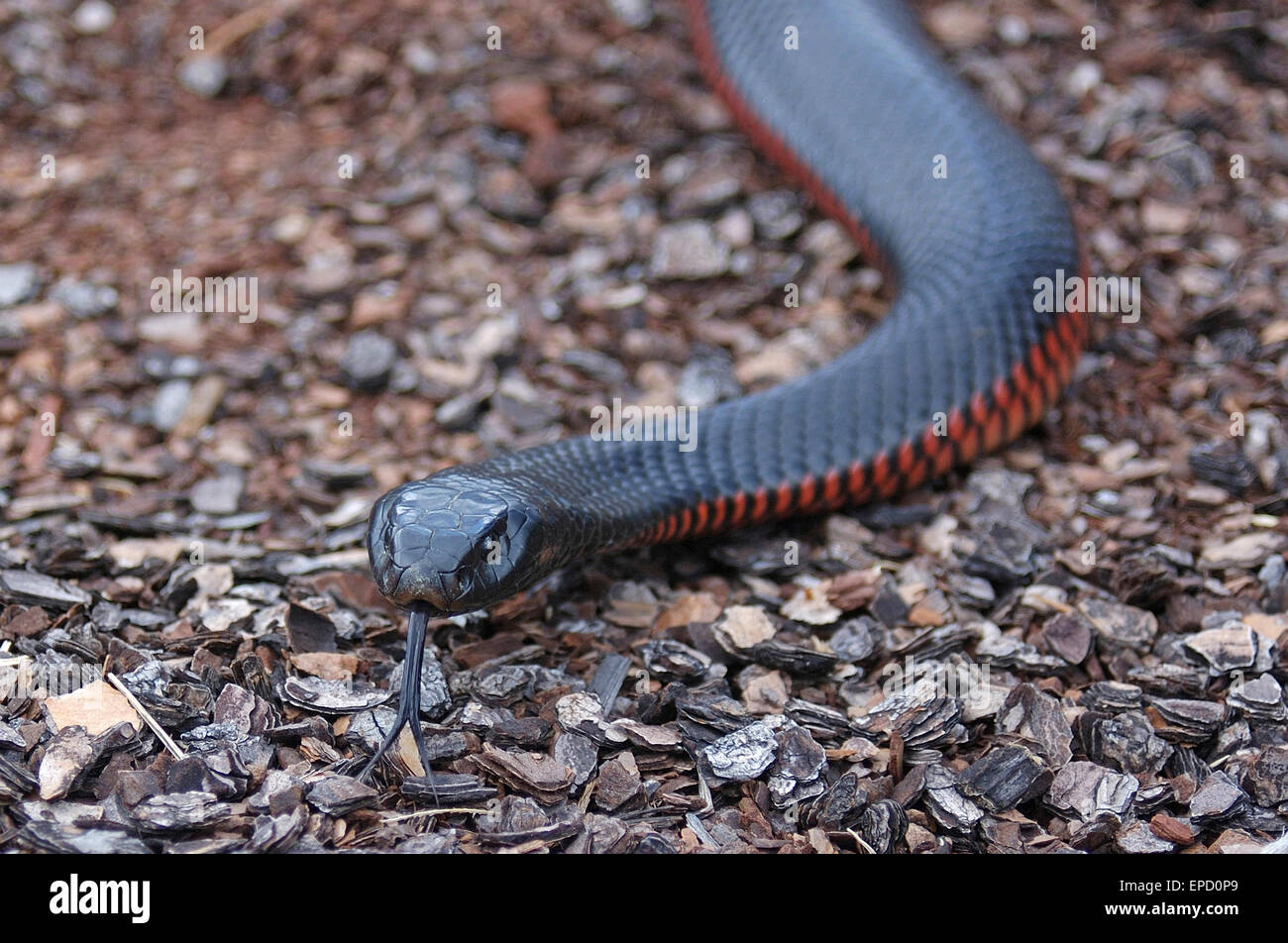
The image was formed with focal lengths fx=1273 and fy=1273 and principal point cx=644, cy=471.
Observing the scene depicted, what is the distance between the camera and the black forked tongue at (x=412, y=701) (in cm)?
360

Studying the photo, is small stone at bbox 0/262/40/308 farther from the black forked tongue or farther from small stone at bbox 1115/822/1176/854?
small stone at bbox 1115/822/1176/854

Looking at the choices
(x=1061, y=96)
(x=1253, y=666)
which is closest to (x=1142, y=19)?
(x=1061, y=96)

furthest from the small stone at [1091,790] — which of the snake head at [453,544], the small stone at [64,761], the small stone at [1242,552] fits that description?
the small stone at [64,761]

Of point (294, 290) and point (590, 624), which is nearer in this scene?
point (590, 624)

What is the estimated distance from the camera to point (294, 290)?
6273 millimetres

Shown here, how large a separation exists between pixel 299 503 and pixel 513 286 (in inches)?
66.8

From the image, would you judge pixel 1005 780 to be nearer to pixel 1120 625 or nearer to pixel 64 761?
pixel 1120 625

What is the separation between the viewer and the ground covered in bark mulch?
3.68 metres

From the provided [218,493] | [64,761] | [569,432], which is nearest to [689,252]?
[569,432]

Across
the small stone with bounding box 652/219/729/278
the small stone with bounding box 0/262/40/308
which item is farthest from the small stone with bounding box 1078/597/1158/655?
the small stone with bounding box 0/262/40/308

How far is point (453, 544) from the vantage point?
377cm

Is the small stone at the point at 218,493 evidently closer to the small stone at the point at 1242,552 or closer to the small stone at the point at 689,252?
the small stone at the point at 689,252

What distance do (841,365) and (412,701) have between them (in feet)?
7.88

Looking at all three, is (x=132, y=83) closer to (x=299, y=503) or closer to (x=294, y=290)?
(x=294, y=290)
